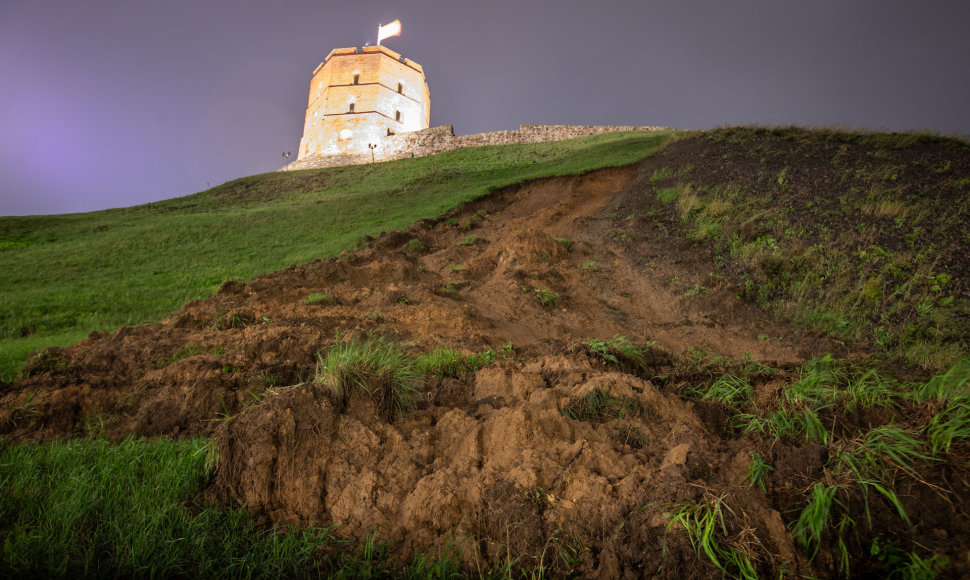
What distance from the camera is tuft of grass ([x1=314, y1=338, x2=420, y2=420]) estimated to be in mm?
2934

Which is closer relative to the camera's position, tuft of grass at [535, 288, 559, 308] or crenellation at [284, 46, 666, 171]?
tuft of grass at [535, 288, 559, 308]

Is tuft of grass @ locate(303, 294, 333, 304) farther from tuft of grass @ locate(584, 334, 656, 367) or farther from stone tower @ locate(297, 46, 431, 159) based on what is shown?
stone tower @ locate(297, 46, 431, 159)

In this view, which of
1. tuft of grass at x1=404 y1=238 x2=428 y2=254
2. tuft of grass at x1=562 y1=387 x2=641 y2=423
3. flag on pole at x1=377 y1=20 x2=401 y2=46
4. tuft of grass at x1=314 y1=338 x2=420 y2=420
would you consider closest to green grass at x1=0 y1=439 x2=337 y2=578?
tuft of grass at x1=314 y1=338 x2=420 y2=420

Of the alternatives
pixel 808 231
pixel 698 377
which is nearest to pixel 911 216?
pixel 808 231

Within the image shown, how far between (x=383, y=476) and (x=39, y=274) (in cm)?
1605

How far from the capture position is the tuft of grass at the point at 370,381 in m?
2.93

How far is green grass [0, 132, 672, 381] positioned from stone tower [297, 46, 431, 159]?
32.7 feet

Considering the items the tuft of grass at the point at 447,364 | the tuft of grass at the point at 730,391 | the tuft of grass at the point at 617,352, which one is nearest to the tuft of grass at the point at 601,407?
the tuft of grass at the point at 730,391

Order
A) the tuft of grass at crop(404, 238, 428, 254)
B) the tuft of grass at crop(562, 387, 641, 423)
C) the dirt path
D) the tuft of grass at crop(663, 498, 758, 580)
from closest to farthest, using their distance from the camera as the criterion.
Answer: the tuft of grass at crop(663, 498, 758, 580)
the dirt path
the tuft of grass at crop(562, 387, 641, 423)
the tuft of grass at crop(404, 238, 428, 254)

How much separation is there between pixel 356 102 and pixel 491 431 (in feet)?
136

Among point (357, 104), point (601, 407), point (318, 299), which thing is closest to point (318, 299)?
point (318, 299)

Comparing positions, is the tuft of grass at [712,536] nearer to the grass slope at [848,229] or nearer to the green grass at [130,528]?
the green grass at [130,528]

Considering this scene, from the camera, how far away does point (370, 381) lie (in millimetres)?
3064

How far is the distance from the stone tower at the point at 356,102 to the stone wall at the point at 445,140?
13.2 ft
